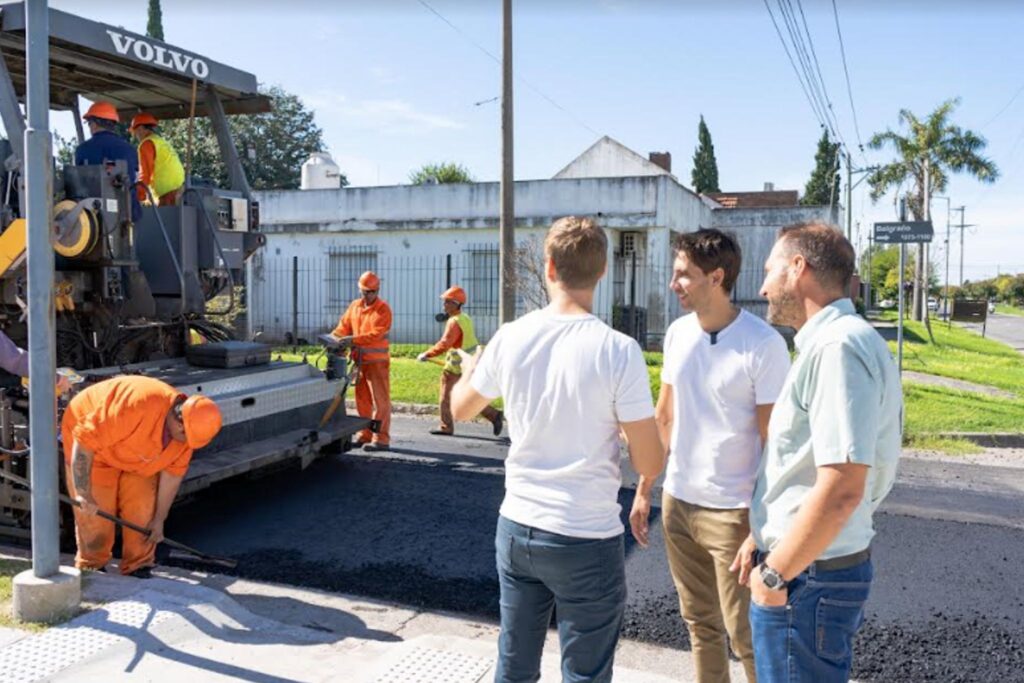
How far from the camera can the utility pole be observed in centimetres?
1092

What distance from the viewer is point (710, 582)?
3150 millimetres

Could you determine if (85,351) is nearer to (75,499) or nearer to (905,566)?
(75,499)

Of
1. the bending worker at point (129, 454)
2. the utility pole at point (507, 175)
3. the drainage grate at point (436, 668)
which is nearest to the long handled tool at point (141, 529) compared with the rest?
the bending worker at point (129, 454)

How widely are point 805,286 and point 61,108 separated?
6200 millimetres

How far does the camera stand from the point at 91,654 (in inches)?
146

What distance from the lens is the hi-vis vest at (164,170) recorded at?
20.5 ft

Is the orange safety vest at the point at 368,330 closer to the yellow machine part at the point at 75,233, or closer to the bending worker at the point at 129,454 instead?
the yellow machine part at the point at 75,233

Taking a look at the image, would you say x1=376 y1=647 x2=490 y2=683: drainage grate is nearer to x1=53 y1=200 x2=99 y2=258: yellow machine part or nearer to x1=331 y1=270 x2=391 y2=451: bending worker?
x1=53 y1=200 x2=99 y2=258: yellow machine part

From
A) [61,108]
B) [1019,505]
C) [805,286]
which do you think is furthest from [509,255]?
[805,286]

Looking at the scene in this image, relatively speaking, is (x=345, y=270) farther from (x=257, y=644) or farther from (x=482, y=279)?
(x=257, y=644)

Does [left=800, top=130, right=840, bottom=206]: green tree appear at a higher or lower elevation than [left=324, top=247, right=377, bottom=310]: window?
higher

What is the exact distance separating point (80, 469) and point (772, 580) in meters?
3.79

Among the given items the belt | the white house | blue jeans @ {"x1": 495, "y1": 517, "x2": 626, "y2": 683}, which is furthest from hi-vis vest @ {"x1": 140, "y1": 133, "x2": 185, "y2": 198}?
the white house

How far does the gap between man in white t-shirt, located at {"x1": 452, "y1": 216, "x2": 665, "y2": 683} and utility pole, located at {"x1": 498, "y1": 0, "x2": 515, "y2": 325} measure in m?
8.40
